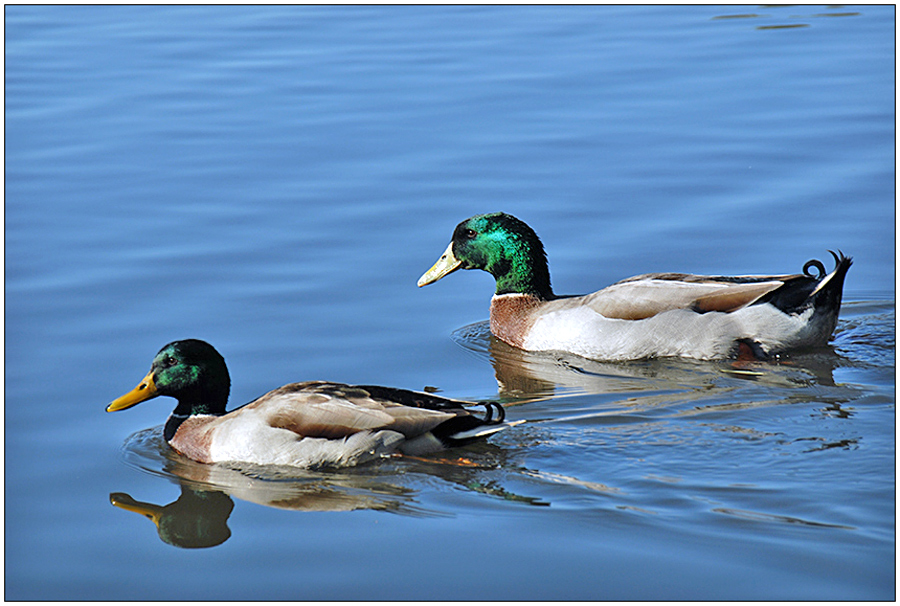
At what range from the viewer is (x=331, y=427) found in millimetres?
6574

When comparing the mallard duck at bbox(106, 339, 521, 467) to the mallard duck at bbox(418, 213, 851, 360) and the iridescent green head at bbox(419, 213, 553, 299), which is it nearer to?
the mallard duck at bbox(418, 213, 851, 360)

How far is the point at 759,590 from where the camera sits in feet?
16.6

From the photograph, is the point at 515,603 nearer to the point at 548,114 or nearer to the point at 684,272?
the point at 684,272

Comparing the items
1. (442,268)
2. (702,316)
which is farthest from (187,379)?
(702,316)

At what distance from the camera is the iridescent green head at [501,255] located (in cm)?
944

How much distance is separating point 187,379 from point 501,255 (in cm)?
322

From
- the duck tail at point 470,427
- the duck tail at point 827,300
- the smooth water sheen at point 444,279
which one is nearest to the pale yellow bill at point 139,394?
the smooth water sheen at point 444,279

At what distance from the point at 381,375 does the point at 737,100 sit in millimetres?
7469

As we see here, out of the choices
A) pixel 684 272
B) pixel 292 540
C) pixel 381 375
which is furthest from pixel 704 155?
pixel 292 540

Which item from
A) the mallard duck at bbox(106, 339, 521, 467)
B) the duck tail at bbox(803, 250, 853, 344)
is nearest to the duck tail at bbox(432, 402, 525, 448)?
the mallard duck at bbox(106, 339, 521, 467)

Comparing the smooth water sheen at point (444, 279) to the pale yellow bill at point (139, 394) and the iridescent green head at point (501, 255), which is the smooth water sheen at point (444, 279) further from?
the iridescent green head at point (501, 255)

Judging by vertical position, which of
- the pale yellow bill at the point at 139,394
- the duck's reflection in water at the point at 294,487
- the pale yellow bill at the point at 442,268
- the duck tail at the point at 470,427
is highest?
the pale yellow bill at the point at 442,268

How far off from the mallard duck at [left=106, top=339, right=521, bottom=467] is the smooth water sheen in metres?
0.12

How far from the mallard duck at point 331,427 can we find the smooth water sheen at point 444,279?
122 mm
